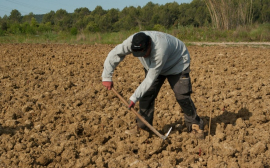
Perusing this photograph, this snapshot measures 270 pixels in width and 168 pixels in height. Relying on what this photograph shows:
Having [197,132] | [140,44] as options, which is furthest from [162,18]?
[140,44]

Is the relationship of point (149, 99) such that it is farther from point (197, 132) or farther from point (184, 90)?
point (197, 132)

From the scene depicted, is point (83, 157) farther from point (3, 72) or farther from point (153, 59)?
point (3, 72)

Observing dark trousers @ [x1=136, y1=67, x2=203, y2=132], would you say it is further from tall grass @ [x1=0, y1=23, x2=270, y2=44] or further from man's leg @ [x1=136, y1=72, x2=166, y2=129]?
tall grass @ [x1=0, y1=23, x2=270, y2=44]

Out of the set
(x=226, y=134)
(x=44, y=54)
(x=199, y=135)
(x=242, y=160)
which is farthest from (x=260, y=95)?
(x=44, y=54)

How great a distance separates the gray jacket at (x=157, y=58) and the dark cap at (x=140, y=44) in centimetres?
15

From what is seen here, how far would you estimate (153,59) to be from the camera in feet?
12.3

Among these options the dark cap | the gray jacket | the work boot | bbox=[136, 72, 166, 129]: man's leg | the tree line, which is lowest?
the work boot

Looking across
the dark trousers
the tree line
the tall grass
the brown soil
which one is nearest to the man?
the dark trousers

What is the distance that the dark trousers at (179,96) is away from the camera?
167 inches

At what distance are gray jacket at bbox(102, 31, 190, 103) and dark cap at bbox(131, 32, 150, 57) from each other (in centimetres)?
15

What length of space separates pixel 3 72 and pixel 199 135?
18.9ft

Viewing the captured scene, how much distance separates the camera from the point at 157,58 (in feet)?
12.2

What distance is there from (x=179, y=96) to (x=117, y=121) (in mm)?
1189

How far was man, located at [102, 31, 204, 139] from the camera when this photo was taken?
3.69 m
